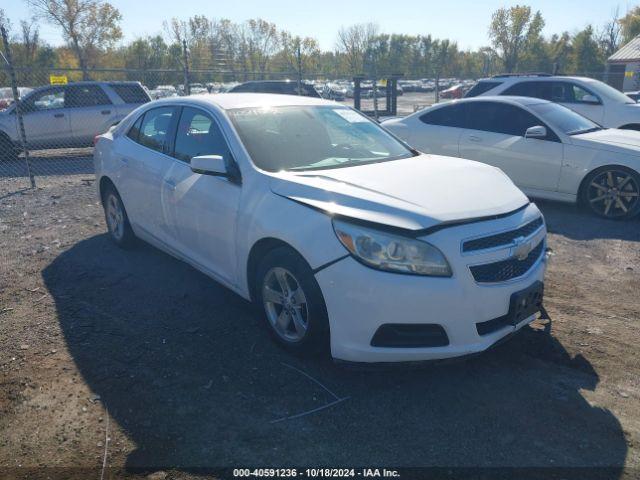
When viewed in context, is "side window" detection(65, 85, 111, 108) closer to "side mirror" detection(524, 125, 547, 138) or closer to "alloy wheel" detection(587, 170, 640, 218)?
"side mirror" detection(524, 125, 547, 138)

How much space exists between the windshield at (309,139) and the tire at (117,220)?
2161 mm

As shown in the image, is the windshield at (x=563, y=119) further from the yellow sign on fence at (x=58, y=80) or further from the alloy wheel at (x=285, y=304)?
the yellow sign on fence at (x=58, y=80)

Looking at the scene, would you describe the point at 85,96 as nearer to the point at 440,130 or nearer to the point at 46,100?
the point at 46,100

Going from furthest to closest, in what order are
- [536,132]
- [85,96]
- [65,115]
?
[85,96], [65,115], [536,132]

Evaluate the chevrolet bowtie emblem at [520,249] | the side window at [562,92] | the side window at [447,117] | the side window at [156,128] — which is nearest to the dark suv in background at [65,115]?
the side window at [447,117]

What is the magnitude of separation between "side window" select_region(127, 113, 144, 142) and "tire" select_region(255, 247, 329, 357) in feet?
8.36

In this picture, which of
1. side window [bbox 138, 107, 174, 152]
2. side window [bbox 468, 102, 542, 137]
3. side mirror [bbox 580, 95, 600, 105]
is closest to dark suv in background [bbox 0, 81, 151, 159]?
→ side window [bbox 138, 107, 174, 152]

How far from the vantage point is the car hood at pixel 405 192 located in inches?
118

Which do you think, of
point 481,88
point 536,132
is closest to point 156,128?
point 536,132

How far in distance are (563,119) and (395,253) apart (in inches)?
224

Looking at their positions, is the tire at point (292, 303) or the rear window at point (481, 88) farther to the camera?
the rear window at point (481, 88)

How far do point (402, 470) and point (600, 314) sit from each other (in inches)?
98.3

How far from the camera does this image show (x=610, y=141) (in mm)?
6859

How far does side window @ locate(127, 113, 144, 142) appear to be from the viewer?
530 cm
